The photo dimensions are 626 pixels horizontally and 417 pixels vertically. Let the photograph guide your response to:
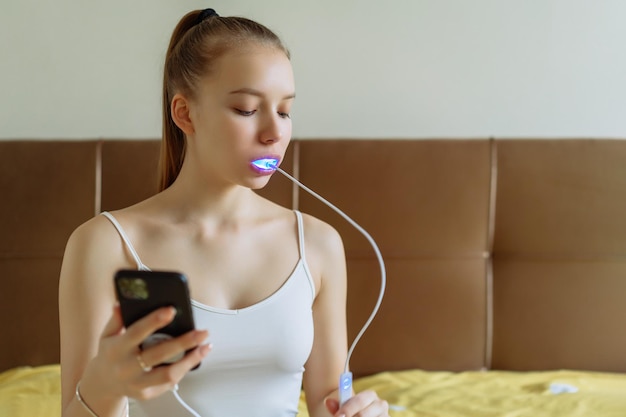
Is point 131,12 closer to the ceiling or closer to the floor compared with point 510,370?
closer to the ceiling

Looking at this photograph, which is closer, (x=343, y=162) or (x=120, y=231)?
(x=120, y=231)

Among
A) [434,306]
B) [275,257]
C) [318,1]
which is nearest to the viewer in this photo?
[275,257]

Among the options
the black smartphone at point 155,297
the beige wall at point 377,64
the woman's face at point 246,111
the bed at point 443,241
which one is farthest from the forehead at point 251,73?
the beige wall at point 377,64

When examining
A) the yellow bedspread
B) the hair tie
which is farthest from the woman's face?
the yellow bedspread

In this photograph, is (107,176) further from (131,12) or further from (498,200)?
(498,200)

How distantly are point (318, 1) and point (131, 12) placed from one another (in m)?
0.53

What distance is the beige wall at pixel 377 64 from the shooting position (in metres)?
2.03

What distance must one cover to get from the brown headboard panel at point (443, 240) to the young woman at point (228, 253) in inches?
22.7

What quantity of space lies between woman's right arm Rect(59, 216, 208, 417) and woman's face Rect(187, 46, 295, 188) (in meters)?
0.23

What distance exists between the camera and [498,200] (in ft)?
6.21

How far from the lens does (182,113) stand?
3.92 feet

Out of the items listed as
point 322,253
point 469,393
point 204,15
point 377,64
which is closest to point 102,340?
point 322,253

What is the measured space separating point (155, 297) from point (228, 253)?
1.53 ft

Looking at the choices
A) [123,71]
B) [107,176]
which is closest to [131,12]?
[123,71]
